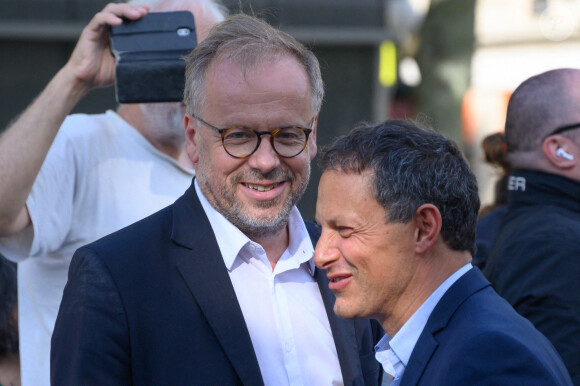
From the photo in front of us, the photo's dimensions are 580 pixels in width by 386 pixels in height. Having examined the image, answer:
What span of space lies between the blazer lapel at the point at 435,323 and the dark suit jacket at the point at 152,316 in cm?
44

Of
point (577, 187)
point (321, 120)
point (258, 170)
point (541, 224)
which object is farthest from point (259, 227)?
point (321, 120)

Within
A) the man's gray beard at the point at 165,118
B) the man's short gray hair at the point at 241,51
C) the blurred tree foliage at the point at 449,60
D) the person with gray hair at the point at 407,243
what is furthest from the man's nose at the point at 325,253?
the blurred tree foliage at the point at 449,60

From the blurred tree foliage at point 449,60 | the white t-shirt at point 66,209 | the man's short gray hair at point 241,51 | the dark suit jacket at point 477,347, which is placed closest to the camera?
the dark suit jacket at point 477,347

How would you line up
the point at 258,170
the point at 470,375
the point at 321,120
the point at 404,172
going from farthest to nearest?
the point at 321,120 → the point at 258,170 → the point at 404,172 → the point at 470,375

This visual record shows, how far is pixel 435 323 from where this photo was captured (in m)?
2.07

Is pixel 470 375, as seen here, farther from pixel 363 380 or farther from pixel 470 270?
pixel 363 380

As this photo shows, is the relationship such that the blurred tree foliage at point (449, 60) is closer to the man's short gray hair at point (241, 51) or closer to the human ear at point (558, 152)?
the human ear at point (558, 152)

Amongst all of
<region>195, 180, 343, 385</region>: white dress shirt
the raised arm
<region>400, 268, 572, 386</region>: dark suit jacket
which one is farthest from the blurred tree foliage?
<region>400, 268, 572, 386</region>: dark suit jacket

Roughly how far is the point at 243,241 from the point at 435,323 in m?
0.66

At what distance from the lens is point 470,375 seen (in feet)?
6.16

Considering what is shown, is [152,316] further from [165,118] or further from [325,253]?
[165,118]

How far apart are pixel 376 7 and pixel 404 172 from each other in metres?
7.21

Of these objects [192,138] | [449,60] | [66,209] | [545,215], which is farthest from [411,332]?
[449,60]

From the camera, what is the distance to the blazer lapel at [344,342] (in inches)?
98.3
